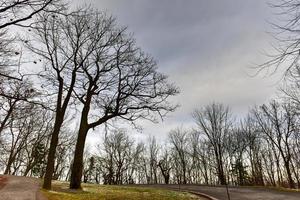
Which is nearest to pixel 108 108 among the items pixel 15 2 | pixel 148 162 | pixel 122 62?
pixel 122 62

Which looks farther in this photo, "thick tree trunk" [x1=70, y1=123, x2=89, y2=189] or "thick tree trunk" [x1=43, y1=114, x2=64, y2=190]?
"thick tree trunk" [x1=70, y1=123, x2=89, y2=189]

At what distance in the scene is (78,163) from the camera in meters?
17.5

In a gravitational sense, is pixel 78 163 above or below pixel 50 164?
above

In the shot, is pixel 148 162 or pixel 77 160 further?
pixel 148 162

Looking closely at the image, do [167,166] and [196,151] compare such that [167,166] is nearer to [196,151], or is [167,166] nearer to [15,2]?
[196,151]

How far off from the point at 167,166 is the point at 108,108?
43.3 m

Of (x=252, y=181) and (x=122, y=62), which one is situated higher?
(x=122, y=62)

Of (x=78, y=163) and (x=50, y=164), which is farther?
(x=78, y=163)

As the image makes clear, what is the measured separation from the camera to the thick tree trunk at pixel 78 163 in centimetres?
1691

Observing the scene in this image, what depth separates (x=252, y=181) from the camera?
47.6 metres

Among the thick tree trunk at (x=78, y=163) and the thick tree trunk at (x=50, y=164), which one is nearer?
the thick tree trunk at (x=50, y=164)

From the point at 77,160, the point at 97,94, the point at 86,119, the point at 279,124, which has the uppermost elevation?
the point at 279,124

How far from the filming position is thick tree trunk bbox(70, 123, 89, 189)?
55.5 feet

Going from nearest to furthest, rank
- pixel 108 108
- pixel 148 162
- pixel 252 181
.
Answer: pixel 108 108
pixel 252 181
pixel 148 162
